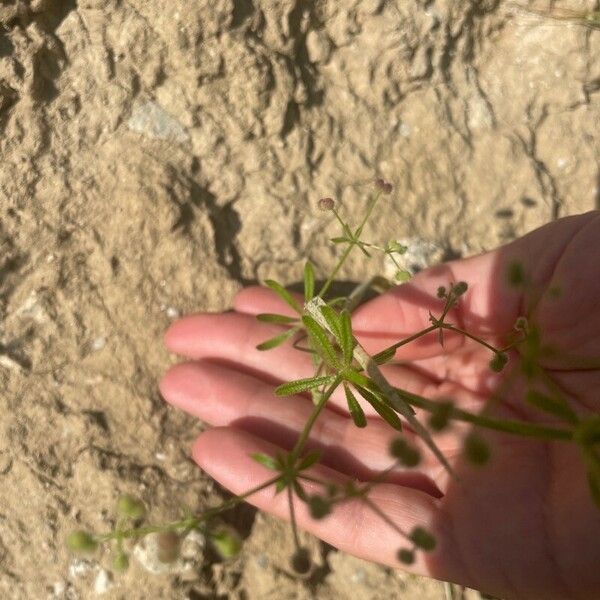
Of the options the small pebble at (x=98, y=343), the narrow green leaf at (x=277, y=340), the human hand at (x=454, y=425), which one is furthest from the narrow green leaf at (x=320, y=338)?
the small pebble at (x=98, y=343)

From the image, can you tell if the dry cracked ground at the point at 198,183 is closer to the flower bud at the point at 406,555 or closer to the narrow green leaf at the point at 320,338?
the narrow green leaf at the point at 320,338

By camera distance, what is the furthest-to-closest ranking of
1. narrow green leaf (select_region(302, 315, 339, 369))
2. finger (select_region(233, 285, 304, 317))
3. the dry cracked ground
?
finger (select_region(233, 285, 304, 317)) < the dry cracked ground < narrow green leaf (select_region(302, 315, 339, 369))

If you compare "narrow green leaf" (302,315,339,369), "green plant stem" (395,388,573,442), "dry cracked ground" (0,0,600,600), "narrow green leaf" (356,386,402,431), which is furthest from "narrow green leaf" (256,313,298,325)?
"green plant stem" (395,388,573,442)

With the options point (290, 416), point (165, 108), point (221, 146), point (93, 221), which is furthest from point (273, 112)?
point (290, 416)

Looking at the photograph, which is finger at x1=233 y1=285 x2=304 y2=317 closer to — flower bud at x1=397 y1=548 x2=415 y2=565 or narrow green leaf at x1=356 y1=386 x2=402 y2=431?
narrow green leaf at x1=356 y1=386 x2=402 y2=431

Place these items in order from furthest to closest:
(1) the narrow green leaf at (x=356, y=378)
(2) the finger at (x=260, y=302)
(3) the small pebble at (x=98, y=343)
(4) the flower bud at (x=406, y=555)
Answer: (2) the finger at (x=260, y=302), (3) the small pebble at (x=98, y=343), (1) the narrow green leaf at (x=356, y=378), (4) the flower bud at (x=406, y=555)

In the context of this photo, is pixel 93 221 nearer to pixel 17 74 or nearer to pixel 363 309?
pixel 17 74

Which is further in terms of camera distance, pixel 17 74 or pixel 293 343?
pixel 293 343
